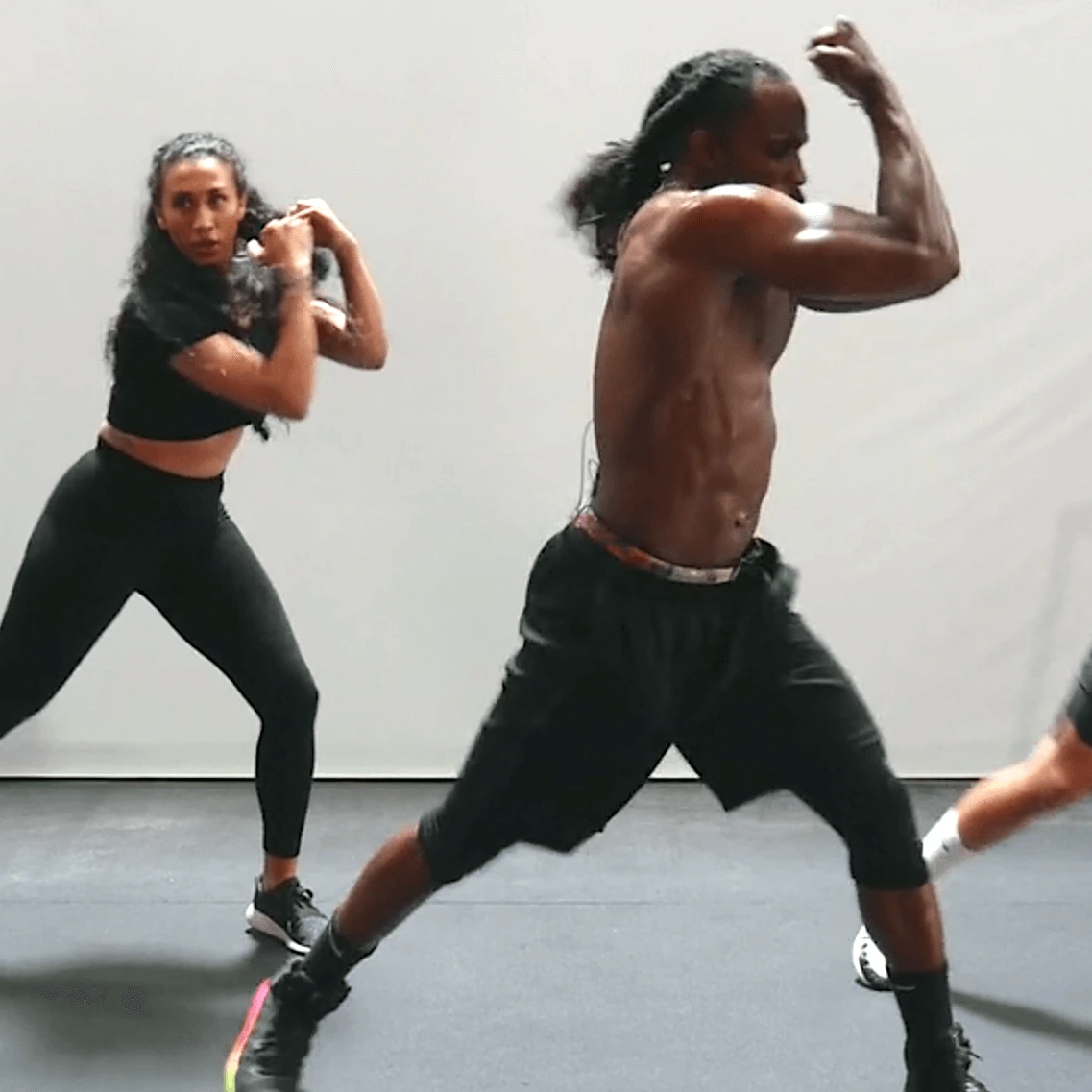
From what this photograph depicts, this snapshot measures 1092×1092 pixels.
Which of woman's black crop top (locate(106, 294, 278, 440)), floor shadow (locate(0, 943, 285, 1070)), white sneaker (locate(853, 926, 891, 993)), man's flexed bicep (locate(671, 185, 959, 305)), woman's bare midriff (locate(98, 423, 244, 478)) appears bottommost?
floor shadow (locate(0, 943, 285, 1070))

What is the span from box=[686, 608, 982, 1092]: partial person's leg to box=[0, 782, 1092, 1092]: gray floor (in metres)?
0.27

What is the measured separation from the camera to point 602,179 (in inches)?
73.0

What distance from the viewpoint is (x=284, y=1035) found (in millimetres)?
1969

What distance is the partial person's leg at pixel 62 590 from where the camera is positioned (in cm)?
227

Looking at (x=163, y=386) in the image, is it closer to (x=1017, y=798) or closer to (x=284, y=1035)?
(x=284, y=1035)

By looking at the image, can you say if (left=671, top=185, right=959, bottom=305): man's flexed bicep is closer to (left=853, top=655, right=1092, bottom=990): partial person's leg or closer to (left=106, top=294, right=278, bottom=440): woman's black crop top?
(left=106, top=294, right=278, bottom=440): woman's black crop top

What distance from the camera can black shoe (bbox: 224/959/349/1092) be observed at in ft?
6.40

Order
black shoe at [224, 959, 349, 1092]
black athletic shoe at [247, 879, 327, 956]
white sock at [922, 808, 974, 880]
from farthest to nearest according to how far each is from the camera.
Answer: black athletic shoe at [247, 879, 327, 956], white sock at [922, 808, 974, 880], black shoe at [224, 959, 349, 1092]

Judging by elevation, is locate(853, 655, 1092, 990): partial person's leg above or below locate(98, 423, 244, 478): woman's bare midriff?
below

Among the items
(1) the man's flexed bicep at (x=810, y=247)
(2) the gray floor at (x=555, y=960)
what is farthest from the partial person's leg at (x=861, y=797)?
(1) the man's flexed bicep at (x=810, y=247)

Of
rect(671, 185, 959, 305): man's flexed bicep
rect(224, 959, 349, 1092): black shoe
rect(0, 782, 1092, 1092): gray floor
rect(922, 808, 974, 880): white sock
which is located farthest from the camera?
rect(922, 808, 974, 880): white sock

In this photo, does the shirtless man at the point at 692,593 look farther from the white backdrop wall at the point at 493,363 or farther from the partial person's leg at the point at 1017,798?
the white backdrop wall at the point at 493,363

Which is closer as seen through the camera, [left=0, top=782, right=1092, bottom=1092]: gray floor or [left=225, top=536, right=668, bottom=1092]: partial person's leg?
[left=225, top=536, right=668, bottom=1092]: partial person's leg

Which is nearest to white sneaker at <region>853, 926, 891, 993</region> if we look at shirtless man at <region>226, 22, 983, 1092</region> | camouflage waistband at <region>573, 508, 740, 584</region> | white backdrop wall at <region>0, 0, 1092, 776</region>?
shirtless man at <region>226, 22, 983, 1092</region>
